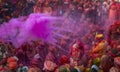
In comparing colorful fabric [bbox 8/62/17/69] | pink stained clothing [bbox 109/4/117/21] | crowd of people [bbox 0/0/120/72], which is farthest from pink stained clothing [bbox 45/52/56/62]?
pink stained clothing [bbox 109/4/117/21]

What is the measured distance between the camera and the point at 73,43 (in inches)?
106

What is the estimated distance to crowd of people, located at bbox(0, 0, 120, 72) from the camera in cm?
260

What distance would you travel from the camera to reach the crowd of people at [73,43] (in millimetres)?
2600

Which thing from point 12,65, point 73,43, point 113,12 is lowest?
point 12,65

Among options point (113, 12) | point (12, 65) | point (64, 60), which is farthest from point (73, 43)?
point (12, 65)

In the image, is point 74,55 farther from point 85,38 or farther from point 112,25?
point 112,25

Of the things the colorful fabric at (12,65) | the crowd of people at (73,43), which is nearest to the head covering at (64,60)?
the crowd of people at (73,43)

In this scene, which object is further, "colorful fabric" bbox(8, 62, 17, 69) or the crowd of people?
"colorful fabric" bbox(8, 62, 17, 69)

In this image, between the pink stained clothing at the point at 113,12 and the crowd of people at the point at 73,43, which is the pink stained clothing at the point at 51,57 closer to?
the crowd of people at the point at 73,43

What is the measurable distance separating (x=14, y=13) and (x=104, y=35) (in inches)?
32.8

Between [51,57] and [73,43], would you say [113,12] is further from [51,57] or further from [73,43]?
[51,57]

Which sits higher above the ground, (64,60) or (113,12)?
(113,12)

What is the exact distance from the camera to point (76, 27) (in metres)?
2.76

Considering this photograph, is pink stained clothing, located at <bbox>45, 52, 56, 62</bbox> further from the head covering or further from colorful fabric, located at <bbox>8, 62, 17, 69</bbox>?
colorful fabric, located at <bbox>8, 62, 17, 69</bbox>
